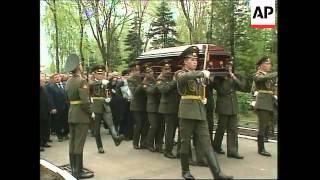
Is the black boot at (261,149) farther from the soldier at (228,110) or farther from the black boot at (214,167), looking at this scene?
the black boot at (214,167)

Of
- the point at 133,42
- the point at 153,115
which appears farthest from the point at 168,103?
the point at 133,42

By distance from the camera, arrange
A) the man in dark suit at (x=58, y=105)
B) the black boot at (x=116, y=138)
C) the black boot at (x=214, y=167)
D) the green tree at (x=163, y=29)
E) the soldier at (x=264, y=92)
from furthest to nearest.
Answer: the man in dark suit at (x=58, y=105), the black boot at (x=116, y=138), the green tree at (x=163, y=29), the soldier at (x=264, y=92), the black boot at (x=214, y=167)

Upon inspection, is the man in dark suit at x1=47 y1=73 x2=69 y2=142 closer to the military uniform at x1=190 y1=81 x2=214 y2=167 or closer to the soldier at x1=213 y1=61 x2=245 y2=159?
the military uniform at x1=190 y1=81 x2=214 y2=167

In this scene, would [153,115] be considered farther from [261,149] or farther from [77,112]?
[261,149]

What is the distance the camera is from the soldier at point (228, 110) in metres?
3.37

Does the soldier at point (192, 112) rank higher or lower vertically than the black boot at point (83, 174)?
higher

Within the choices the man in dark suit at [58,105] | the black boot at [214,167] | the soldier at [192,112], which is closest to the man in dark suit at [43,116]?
the man in dark suit at [58,105]

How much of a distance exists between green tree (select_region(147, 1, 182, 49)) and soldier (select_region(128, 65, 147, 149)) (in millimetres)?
259

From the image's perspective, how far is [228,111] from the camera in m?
A: 3.42

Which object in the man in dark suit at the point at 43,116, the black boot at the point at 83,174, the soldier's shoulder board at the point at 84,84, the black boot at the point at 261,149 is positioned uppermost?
the soldier's shoulder board at the point at 84,84

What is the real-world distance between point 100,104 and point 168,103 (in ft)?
2.08

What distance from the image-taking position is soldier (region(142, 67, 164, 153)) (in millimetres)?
3520

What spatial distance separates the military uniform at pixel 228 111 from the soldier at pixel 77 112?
3.57 ft
